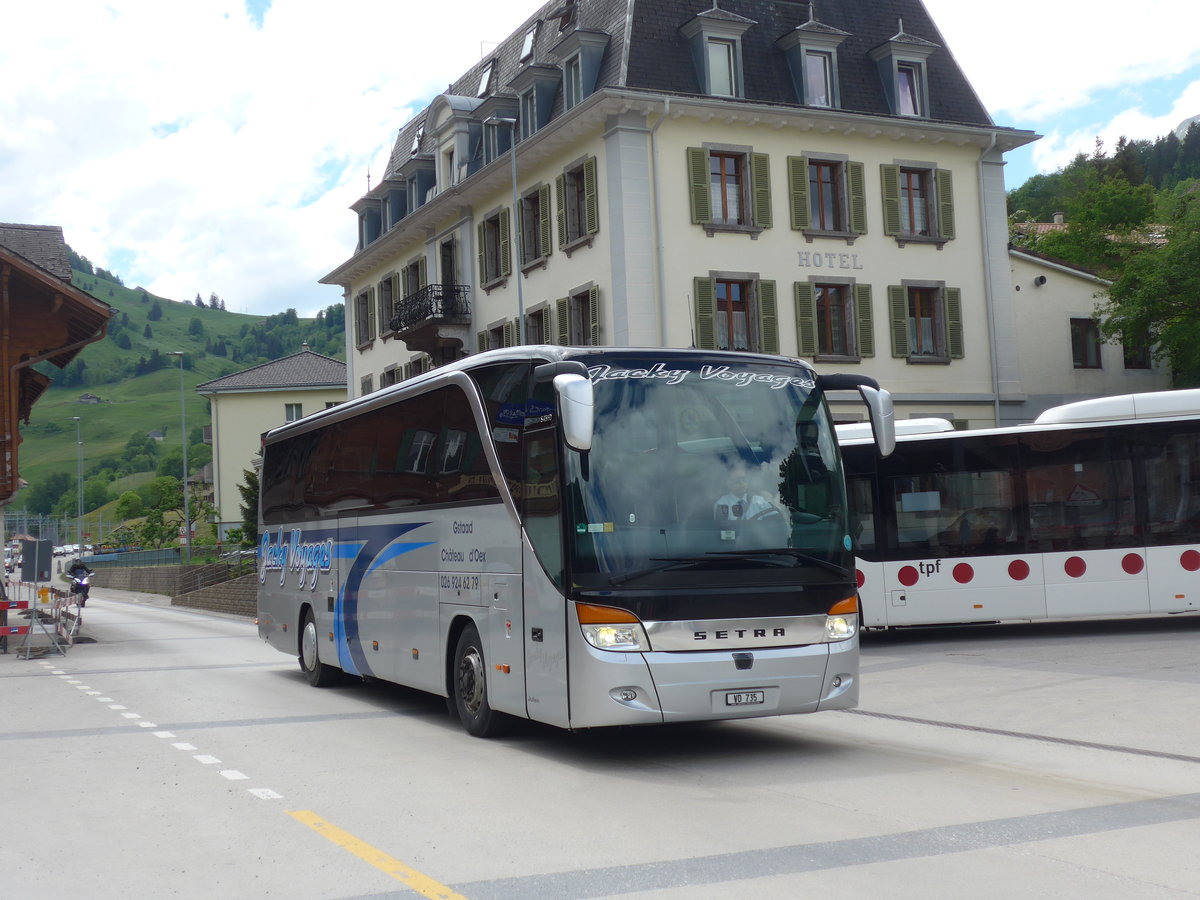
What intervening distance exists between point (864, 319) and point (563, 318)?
311 inches

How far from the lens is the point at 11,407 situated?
2720 centimetres

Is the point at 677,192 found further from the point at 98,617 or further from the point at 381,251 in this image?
the point at 98,617

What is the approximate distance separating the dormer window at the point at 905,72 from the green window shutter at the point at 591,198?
892 centimetres

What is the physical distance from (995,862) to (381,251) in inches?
1701

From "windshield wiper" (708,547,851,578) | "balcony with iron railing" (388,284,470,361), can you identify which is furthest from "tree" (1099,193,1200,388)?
"windshield wiper" (708,547,851,578)

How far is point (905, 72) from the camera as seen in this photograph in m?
38.0

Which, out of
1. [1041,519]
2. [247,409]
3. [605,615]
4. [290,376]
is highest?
[290,376]

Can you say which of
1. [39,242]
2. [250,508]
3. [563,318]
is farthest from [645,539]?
[250,508]

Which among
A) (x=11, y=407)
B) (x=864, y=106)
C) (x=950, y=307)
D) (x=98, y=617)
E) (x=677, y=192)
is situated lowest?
(x=98, y=617)

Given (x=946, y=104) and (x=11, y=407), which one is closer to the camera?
(x=11, y=407)

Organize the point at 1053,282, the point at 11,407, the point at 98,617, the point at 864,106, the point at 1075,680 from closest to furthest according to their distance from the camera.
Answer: the point at 1075,680 < the point at 11,407 < the point at 864,106 < the point at 1053,282 < the point at 98,617

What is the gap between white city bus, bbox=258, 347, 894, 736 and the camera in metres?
9.73

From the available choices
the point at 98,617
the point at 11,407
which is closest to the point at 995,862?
the point at 11,407

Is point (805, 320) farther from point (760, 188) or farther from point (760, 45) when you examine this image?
point (760, 45)
